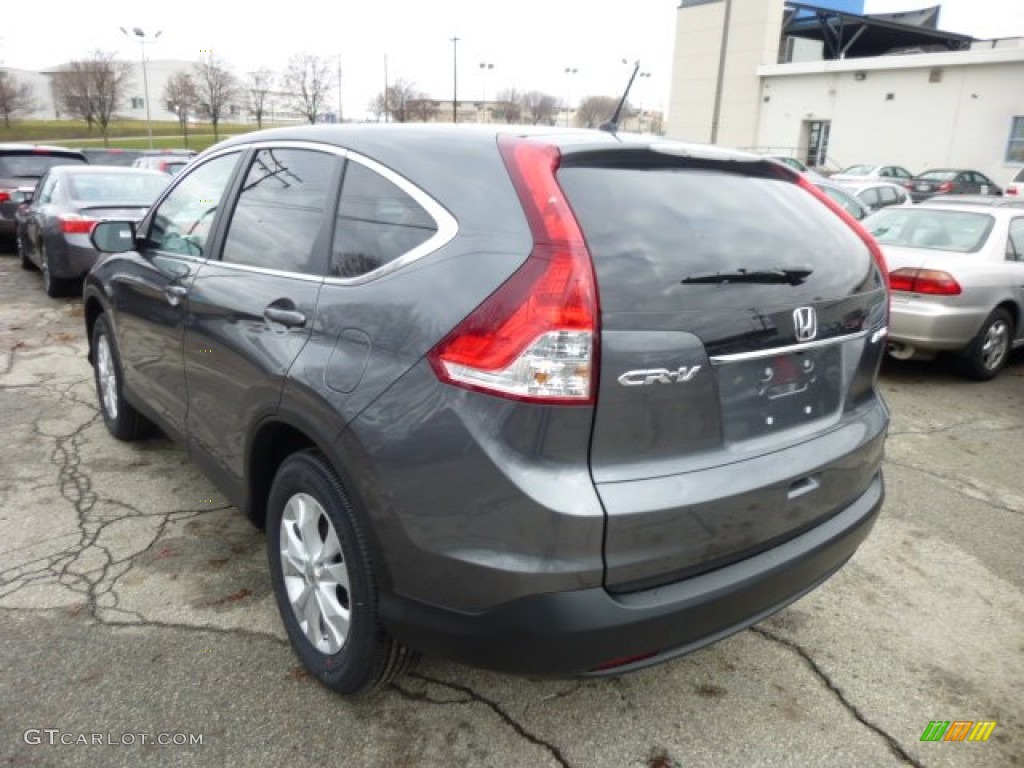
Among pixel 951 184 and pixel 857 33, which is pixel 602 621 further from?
pixel 857 33

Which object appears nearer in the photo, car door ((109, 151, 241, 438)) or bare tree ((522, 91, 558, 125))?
car door ((109, 151, 241, 438))

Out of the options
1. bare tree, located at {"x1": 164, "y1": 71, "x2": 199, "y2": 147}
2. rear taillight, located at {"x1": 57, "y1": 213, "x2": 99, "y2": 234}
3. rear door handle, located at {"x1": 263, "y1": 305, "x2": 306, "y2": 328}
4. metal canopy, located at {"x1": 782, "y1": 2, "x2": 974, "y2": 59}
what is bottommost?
rear taillight, located at {"x1": 57, "y1": 213, "x2": 99, "y2": 234}

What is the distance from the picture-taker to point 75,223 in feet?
26.6

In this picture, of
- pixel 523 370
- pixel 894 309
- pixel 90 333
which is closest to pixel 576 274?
pixel 523 370

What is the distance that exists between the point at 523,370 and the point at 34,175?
13.8 meters

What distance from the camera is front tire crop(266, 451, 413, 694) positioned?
2.19 meters

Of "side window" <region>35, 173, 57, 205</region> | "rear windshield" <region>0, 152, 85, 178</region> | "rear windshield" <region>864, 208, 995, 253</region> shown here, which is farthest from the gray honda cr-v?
"rear windshield" <region>0, 152, 85, 178</region>

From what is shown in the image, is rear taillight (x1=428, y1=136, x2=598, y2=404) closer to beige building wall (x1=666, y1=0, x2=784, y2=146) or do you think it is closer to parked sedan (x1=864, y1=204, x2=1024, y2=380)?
parked sedan (x1=864, y1=204, x2=1024, y2=380)

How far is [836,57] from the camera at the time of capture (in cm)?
4159

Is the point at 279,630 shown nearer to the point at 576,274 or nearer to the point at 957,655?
the point at 576,274

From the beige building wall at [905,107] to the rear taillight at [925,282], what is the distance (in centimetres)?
2781

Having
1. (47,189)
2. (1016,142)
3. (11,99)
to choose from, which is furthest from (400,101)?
(47,189)

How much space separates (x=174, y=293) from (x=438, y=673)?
1.88 m

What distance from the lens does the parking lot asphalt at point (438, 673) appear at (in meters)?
2.31
